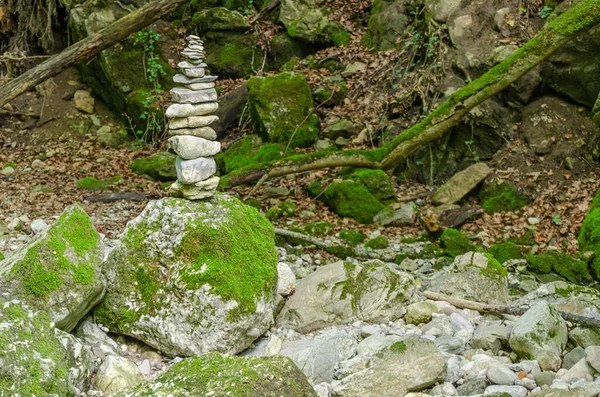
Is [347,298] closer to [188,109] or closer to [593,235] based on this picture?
[188,109]

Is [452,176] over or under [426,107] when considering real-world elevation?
under

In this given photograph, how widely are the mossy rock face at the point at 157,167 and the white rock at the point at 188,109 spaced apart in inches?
220

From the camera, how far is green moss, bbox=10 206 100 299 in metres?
4.38

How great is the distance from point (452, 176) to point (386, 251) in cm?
249

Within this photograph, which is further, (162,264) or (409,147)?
(409,147)

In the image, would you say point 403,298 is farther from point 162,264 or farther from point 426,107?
point 426,107

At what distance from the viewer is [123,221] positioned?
8453mm

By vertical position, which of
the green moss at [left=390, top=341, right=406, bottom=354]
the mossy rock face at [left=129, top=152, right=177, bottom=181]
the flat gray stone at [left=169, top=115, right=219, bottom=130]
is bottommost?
the mossy rock face at [left=129, top=152, right=177, bottom=181]

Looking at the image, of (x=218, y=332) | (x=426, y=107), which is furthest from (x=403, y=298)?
(x=426, y=107)

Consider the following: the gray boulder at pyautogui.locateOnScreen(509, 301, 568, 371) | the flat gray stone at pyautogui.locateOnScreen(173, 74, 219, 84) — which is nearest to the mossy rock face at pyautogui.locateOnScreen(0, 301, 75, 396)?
the flat gray stone at pyautogui.locateOnScreen(173, 74, 219, 84)

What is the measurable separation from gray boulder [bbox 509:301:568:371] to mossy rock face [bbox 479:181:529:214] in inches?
165

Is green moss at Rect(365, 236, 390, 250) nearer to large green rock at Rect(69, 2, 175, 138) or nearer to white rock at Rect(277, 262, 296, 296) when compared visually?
white rock at Rect(277, 262, 296, 296)

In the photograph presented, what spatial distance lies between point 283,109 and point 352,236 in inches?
149

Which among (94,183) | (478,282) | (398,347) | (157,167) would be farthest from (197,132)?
(157,167)
